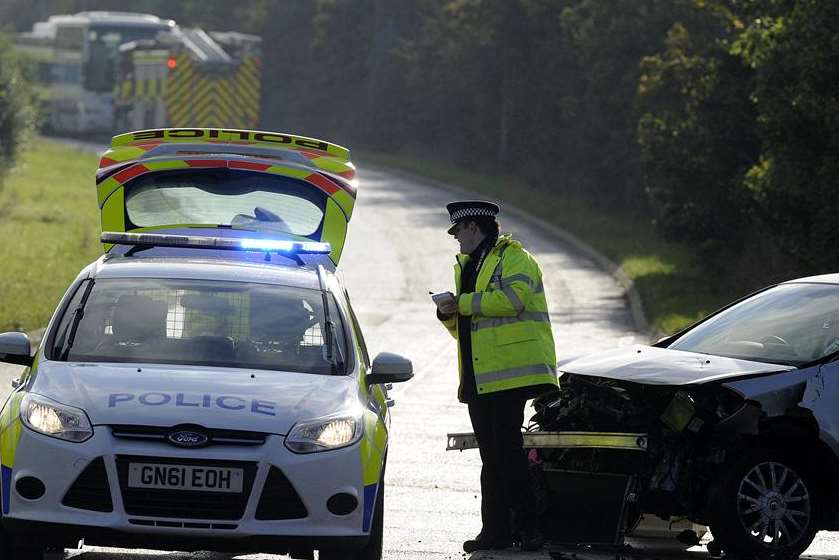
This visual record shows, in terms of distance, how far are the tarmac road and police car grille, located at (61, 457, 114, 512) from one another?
1220 millimetres

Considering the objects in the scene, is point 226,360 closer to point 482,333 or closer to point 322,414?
point 322,414

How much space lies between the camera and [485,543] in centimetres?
884

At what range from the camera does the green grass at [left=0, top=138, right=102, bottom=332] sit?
811 inches

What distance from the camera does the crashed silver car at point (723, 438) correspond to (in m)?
8.66

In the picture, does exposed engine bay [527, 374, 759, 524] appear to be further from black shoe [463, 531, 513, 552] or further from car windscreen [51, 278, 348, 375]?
car windscreen [51, 278, 348, 375]

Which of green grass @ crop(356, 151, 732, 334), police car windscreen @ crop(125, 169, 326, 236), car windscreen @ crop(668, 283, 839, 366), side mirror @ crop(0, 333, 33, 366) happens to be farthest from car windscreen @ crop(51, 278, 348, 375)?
green grass @ crop(356, 151, 732, 334)

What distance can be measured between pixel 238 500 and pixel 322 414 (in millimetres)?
559

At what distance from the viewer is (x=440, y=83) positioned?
61.3 m

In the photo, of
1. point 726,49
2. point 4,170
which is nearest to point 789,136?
point 726,49

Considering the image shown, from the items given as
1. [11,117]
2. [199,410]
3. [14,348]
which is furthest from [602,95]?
[199,410]

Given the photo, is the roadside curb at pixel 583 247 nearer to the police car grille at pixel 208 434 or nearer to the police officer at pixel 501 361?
the police officer at pixel 501 361

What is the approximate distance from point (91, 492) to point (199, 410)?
0.55 meters

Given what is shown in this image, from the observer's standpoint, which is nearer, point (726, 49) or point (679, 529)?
point (679, 529)

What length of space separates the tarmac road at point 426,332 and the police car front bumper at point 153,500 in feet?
3.95
